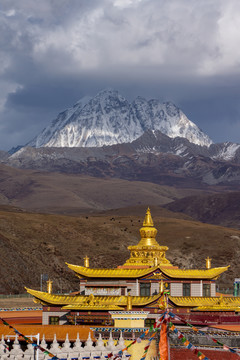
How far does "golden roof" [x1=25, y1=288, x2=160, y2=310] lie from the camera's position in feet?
161

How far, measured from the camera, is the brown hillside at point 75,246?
447ft

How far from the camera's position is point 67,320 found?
52.7 m

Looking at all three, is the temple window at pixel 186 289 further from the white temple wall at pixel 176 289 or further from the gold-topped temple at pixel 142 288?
the white temple wall at pixel 176 289

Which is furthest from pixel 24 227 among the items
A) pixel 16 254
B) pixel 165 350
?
pixel 165 350

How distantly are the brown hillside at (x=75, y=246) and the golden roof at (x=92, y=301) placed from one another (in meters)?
67.9

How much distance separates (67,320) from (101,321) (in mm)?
5912

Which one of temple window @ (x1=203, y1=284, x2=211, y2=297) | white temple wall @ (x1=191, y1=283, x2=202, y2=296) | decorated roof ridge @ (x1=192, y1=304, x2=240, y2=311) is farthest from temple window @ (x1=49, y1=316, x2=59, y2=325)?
temple window @ (x1=203, y1=284, x2=211, y2=297)

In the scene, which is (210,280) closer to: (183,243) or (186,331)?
(186,331)

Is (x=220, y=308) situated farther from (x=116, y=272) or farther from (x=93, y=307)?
(x=93, y=307)

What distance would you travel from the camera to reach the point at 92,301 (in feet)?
163

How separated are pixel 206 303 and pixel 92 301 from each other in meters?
8.97

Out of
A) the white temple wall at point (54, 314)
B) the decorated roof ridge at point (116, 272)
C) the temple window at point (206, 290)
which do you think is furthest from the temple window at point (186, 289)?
the white temple wall at point (54, 314)

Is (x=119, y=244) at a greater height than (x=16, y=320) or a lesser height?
greater

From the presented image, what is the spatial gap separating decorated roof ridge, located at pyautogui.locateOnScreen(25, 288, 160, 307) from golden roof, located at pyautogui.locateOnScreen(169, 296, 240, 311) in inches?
120
